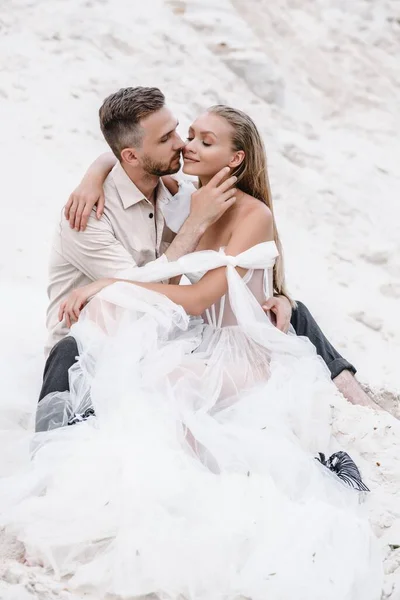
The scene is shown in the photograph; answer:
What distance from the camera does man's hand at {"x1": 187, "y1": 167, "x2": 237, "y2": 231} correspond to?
151 inches

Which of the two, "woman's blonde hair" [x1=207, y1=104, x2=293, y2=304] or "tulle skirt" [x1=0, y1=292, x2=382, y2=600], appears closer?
"tulle skirt" [x1=0, y1=292, x2=382, y2=600]

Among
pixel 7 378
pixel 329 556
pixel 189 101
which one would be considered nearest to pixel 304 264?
pixel 189 101

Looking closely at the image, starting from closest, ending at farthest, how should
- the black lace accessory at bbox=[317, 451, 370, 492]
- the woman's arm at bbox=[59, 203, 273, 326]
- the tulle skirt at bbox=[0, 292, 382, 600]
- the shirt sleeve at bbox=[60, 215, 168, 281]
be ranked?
the tulle skirt at bbox=[0, 292, 382, 600]
the black lace accessory at bbox=[317, 451, 370, 492]
the woman's arm at bbox=[59, 203, 273, 326]
the shirt sleeve at bbox=[60, 215, 168, 281]

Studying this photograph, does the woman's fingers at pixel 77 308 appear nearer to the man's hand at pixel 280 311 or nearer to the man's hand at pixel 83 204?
the man's hand at pixel 83 204

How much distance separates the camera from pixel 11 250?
5973mm

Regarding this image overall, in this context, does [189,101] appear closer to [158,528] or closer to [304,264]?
[304,264]

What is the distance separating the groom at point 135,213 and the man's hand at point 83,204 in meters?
0.04

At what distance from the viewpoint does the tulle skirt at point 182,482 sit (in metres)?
2.77

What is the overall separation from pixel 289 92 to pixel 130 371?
19.5 ft

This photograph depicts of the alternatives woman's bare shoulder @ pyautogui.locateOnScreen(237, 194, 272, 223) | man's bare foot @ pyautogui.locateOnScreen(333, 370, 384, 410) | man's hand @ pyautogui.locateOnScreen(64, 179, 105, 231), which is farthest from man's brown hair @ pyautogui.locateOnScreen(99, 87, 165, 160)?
man's bare foot @ pyautogui.locateOnScreen(333, 370, 384, 410)

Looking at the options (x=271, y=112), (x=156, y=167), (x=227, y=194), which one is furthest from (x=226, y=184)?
(x=271, y=112)

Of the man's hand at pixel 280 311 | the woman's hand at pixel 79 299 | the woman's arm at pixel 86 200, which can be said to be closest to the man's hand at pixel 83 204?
the woman's arm at pixel 86 200

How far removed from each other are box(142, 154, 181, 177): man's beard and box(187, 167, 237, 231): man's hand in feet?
0.94

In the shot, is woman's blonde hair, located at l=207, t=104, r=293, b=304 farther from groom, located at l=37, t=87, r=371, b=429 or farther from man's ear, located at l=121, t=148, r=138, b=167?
man's ear, located at l=121, t=148, r=138, b=167
